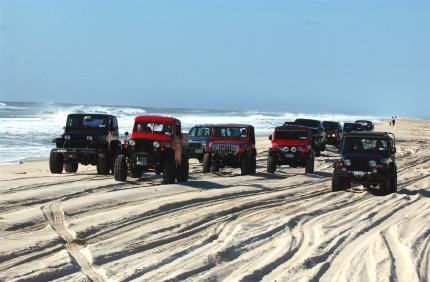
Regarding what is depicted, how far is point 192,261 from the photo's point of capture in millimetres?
7742

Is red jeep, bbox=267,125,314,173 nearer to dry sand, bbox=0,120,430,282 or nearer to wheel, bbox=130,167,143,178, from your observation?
dry sand, bbox=0,120,430,282

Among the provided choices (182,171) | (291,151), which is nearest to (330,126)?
(291,151)

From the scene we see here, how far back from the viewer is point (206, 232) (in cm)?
967

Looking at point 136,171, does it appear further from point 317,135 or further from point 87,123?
point 317,135

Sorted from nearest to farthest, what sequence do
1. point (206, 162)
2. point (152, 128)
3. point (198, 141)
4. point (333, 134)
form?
1. point (152, 128)
2. point (206, 162)
3. point (198, 141)
4. point (333, 134)

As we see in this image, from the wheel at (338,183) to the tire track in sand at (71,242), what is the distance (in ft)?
22.6

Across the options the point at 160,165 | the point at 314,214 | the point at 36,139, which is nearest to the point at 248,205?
the point at 314,214

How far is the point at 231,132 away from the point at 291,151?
2.11m

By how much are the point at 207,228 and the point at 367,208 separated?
4390mm

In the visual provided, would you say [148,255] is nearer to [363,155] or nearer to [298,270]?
[298,270]

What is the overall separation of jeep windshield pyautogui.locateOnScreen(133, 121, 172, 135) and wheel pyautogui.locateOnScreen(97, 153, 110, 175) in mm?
2088

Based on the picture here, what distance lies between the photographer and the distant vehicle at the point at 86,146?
18.5 metres

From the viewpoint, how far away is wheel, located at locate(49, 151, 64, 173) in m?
18.5

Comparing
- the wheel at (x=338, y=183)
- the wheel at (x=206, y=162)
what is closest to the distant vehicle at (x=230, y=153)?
the wheel at (x=206, y=162)
